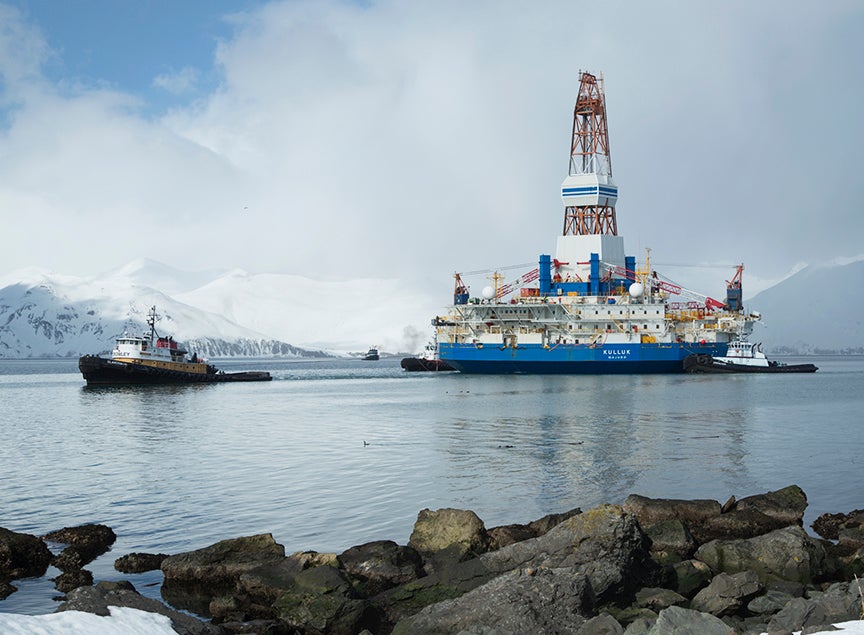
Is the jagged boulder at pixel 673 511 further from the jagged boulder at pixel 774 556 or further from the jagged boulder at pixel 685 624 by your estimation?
the jagged boulder at pixel 685 624

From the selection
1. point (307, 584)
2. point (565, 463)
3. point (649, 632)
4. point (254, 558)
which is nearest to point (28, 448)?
point (565, 463)

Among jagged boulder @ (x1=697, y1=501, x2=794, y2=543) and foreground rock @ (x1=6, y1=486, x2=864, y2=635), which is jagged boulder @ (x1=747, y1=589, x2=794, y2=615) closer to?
foreground rock @ (x1=6, y1=486, x2=864, y2=635)

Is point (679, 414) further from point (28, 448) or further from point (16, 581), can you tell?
point (16, 581)

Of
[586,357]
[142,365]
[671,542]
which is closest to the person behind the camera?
[671,542]

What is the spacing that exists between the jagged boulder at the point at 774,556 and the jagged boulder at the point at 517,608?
324 centimetres

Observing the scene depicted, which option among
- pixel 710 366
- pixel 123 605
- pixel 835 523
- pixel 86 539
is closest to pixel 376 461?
pixel 86 539

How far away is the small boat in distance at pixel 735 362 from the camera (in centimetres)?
7538

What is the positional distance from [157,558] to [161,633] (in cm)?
477

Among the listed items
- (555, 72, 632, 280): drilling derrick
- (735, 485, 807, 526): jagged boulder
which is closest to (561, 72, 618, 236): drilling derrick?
(555, 72, 632, 280): drilling derrick

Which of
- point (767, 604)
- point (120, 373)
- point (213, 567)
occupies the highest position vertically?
point (120, 373)

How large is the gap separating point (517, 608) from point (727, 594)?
3.12 metres

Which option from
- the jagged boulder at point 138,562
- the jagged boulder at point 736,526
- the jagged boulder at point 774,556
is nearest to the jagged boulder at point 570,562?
the jagged boulder at point 774,556

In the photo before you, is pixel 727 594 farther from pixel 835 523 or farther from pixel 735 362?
pixel 735 362

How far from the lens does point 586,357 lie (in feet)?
244
